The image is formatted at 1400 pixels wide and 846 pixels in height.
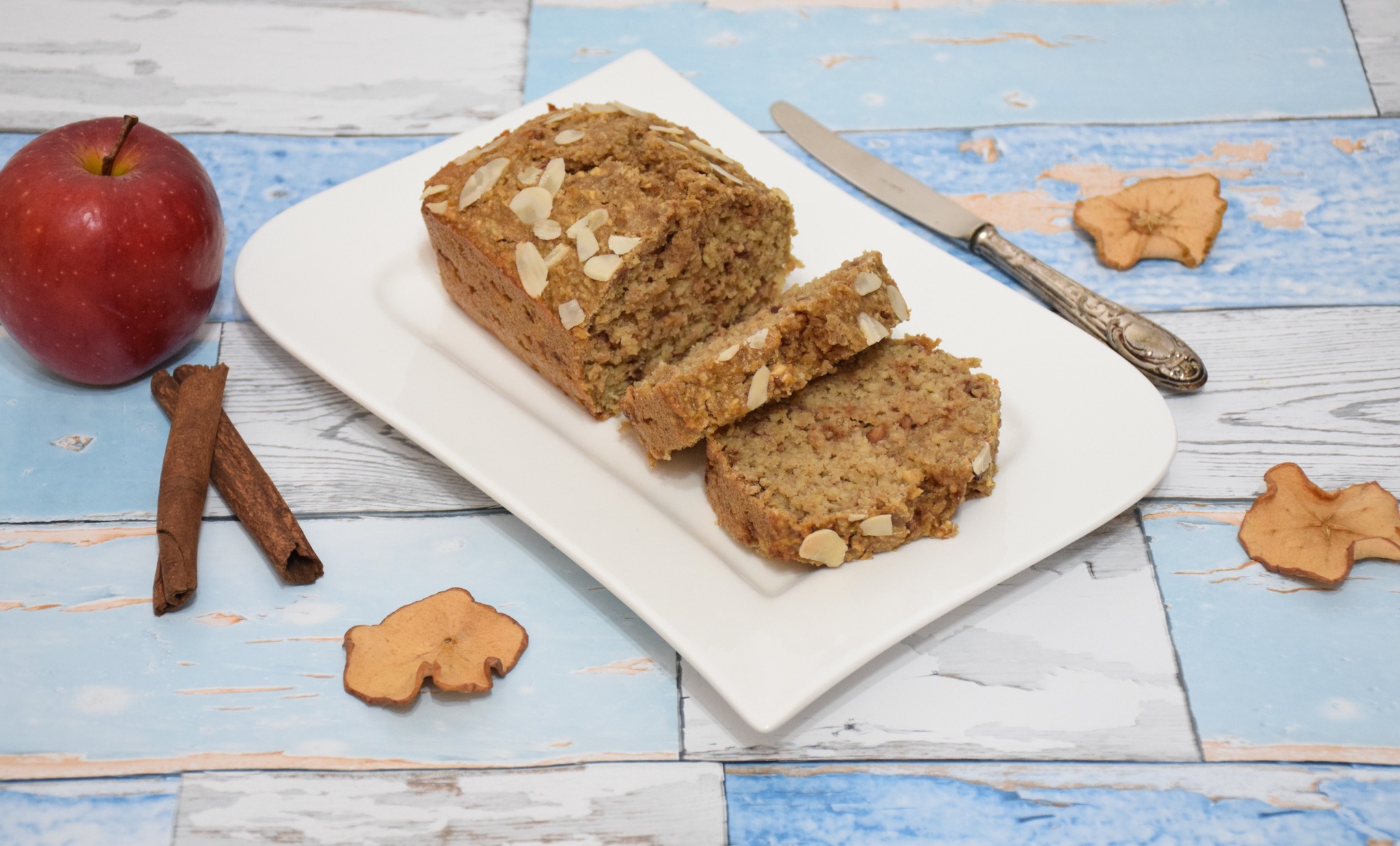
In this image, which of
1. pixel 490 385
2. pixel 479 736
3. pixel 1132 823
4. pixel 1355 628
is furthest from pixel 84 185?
pixel 1355 628

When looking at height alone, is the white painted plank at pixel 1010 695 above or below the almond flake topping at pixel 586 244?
below

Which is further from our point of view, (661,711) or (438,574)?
(438,574)

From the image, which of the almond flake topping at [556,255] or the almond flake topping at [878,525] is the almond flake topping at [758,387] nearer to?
the almond flake topping at [878,525]

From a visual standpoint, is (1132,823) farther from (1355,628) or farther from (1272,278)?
(1272,278)

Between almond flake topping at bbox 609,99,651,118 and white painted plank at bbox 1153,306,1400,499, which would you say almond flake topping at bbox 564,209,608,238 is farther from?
white painted plank at bbox 1153,306,1400,499

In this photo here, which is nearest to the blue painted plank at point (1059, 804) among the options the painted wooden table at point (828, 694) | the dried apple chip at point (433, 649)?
the painted wooden table at point (828, 694)

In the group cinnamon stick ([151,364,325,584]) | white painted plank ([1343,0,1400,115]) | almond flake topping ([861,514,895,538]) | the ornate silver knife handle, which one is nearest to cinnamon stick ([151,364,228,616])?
cinnamon stick ([151,364,325,584])
